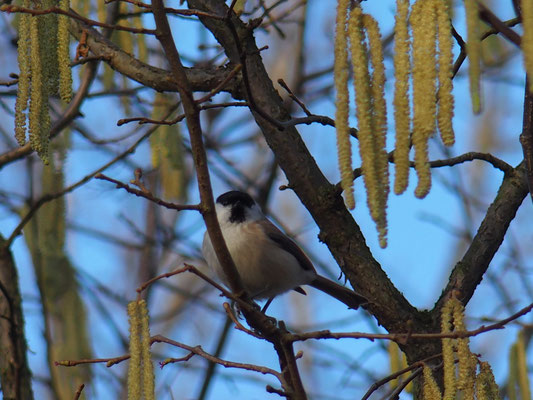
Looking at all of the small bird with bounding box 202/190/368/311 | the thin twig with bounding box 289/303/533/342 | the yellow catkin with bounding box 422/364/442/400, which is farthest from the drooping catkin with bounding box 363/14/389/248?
the small bird with bounding box 202/190/368/311

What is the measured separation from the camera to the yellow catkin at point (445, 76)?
1522 millimetres

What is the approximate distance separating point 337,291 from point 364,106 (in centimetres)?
237

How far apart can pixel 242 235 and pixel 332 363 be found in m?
1.95

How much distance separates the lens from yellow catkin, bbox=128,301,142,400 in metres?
1.83

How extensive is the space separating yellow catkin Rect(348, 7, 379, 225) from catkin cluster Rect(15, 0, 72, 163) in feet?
2.43

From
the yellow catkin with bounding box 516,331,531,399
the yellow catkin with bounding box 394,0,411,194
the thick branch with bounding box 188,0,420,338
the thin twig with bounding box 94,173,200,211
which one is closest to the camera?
the yellow catkin with bounding box 394,0,411,194

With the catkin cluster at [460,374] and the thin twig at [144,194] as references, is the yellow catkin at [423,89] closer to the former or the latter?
the catkin cluster at [460,374]

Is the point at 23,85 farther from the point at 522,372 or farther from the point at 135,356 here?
the point at 522,372

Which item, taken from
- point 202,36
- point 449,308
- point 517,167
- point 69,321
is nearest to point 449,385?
point 449,308

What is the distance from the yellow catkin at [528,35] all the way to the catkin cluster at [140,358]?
1021mm

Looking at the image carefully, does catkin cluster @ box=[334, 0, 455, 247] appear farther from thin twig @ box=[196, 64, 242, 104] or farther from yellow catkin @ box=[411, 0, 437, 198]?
thin twig @ box=[196, 64, 242, 104]

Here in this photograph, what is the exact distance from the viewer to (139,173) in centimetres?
207

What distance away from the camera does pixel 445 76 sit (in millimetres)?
1562

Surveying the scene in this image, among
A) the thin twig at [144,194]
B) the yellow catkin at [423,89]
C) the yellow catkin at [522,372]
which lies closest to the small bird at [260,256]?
the yellow catkin at [522,372]
